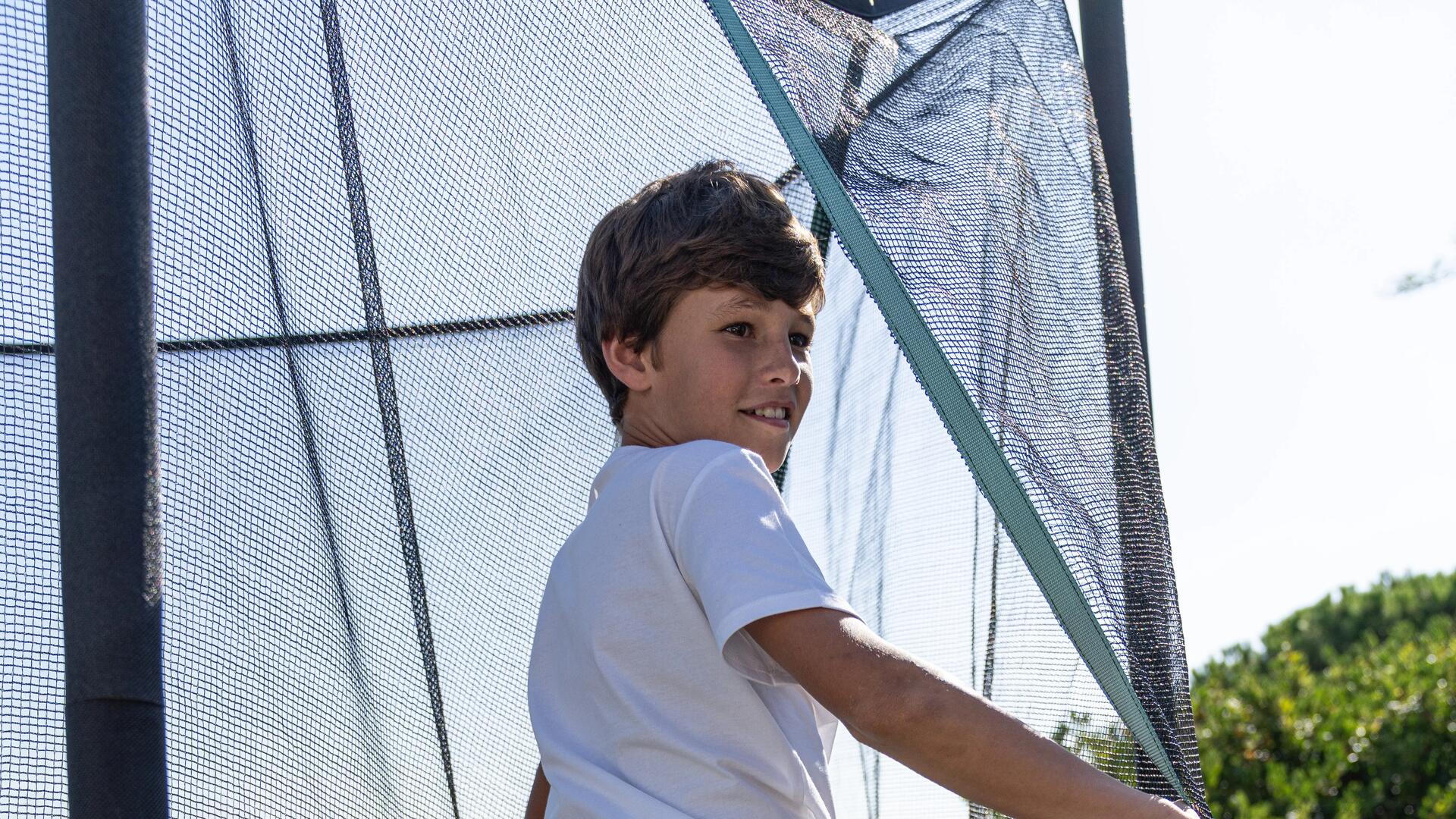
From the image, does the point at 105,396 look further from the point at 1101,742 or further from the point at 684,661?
the point at 1101,742

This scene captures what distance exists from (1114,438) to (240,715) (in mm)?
1142

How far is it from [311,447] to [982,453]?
0.81 metres

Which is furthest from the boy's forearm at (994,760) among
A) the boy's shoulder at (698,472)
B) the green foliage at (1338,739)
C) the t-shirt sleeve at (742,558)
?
the green foliage at (1338,739)

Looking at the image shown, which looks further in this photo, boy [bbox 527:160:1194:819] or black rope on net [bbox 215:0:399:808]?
black rope on net [bbox 215:0:399:808]

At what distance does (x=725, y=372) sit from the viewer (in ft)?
4.91

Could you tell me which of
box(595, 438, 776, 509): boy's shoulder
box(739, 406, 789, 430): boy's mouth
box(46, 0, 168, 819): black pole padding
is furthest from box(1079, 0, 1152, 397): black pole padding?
box(46, 0, 168, 819): black pole padding

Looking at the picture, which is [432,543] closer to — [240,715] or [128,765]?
[240,715]

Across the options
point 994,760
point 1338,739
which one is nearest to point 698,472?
point 994,760

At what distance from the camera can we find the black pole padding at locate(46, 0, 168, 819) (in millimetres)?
1394

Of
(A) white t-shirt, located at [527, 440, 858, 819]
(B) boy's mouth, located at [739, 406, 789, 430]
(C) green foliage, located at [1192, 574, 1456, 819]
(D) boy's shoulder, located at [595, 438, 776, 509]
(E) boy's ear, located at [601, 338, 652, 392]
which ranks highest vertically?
(C) green foliage, located at [1192, 574, 1456, 819]

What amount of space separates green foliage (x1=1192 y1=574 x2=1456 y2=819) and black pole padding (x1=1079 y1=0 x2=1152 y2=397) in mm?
3283

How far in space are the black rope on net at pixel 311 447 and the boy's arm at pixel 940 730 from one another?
72 centimetres

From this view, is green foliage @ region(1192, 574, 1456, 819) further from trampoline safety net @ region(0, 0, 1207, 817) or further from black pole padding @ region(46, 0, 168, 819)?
black pole padding @ region(46, 0, 168, 819)

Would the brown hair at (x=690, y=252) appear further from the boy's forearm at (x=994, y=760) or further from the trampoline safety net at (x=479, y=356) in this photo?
the boy's forearm at (x=994, y=760)
